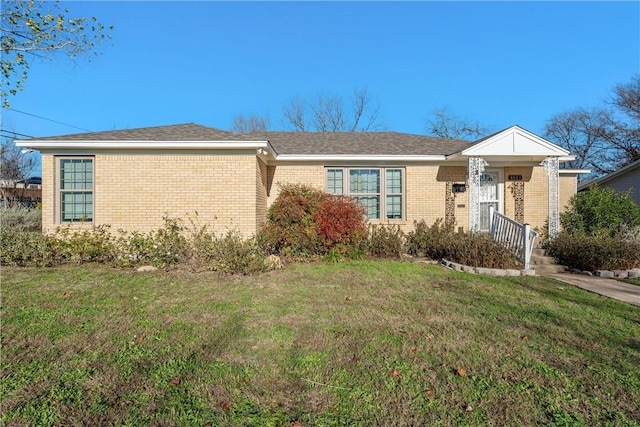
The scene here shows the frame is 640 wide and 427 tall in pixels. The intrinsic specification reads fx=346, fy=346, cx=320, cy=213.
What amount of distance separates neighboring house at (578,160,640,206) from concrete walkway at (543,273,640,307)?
8262 mm

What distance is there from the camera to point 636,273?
7.62 metres

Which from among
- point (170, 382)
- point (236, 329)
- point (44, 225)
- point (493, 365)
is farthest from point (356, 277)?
point (44, 225)

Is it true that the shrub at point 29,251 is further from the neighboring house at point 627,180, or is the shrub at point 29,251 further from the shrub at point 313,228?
the neighboring house at point 627,180

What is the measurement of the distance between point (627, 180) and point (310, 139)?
520 inches

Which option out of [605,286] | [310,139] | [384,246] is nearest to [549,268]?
[605,286]

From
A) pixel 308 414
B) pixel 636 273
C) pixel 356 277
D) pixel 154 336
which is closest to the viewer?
pixel 308 414

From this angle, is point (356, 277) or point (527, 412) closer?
point (527, 412)

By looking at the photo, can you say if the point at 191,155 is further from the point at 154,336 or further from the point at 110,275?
the point at 154,336

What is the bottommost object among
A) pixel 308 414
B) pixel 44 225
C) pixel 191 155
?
pixel 308 414

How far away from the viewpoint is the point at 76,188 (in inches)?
361

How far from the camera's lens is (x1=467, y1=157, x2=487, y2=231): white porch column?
34.3ft

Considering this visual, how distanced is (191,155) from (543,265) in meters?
9.52

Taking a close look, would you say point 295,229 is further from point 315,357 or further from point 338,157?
point 315,357

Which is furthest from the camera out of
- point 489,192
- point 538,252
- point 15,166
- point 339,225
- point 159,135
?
point 15,166
